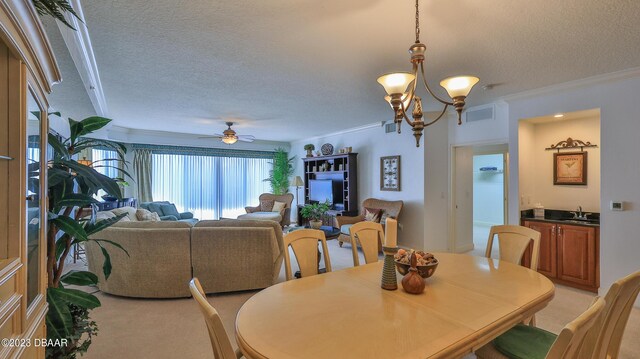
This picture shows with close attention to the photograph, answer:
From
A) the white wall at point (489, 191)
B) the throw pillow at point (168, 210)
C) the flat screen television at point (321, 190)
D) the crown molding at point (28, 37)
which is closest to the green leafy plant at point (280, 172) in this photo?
the flat screen television at point (321, 190)

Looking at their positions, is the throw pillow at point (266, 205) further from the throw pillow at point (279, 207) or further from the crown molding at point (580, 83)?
the crown molding at point (580, 83)

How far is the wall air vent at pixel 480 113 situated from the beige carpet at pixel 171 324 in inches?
98.0

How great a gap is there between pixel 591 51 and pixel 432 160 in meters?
2.77

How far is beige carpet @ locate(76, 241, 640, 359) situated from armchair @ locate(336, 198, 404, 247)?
2.44 meters

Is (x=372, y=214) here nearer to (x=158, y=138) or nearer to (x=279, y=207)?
(x=279, y=207)

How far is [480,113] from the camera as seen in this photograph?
186 inches

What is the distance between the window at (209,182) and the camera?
766 cm

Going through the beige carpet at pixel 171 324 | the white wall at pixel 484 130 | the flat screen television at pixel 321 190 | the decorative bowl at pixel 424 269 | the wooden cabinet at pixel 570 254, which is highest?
the white wall at pixel 484 130

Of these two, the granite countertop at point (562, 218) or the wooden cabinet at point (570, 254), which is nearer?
the wooden cabinet at point (570, 254)

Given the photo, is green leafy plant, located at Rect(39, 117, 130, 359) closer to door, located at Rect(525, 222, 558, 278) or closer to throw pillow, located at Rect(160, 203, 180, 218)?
door, located at Rect(525, 222, 558, 278)

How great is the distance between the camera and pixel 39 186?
1388 mm

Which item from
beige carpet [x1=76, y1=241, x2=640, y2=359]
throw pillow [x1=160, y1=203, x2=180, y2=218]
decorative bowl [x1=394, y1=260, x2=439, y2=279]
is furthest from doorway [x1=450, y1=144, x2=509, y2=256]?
throw pillow [x1=160, y1=203, x2=180, y2=218]

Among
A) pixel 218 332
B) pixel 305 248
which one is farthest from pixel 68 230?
pixel 305 248

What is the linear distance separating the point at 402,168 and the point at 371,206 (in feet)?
3.18
